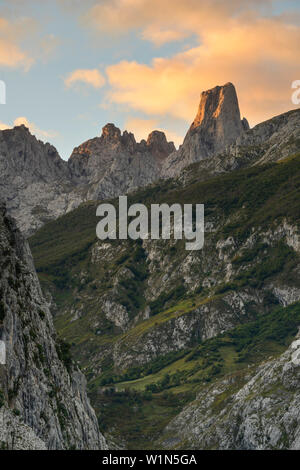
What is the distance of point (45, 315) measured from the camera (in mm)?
157250

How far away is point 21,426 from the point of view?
110375mm

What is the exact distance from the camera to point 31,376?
128250 millimetres

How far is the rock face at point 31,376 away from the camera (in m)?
113

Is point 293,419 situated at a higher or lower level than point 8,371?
lower

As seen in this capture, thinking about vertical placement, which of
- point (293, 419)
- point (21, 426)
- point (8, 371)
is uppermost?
point (8, 371)

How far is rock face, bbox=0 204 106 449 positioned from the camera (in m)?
113
